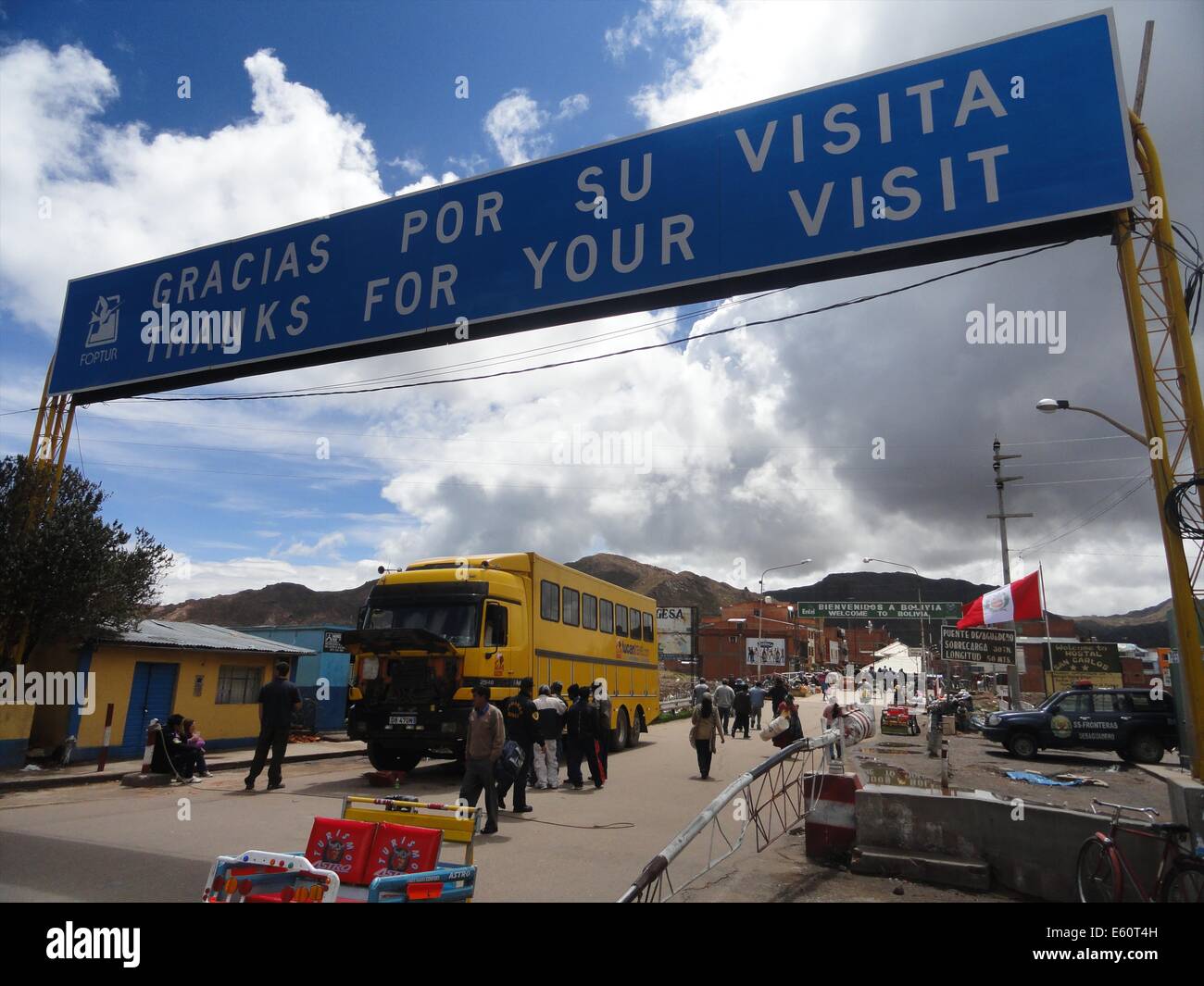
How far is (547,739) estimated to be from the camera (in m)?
12.7

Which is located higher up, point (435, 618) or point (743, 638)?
point (743, 638)

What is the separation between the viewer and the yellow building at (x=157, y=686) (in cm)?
1513

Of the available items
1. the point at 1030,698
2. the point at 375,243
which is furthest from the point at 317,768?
the point at 1030,698

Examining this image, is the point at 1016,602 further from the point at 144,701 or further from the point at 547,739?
the point at 144,701

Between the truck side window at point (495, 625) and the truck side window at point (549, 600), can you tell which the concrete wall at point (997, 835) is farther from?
the truck side window at point (549, 600)

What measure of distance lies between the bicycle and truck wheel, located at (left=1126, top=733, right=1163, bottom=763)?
14503 millimetres

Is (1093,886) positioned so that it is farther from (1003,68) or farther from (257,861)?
(1003,68)

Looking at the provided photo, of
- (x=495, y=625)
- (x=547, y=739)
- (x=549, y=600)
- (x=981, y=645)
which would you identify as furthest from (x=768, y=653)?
(x=495, y=625)

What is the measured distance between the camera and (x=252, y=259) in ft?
29.8

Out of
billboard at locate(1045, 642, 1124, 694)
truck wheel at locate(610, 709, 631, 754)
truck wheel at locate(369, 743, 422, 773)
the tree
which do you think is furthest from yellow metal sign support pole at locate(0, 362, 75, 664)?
billboard at locate(1045, 642, 1124, 694)

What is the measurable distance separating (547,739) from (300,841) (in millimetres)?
5373

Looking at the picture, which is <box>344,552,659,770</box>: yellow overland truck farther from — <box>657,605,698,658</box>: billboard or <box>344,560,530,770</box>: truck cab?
<box>657,605,698,658</box>: billboard

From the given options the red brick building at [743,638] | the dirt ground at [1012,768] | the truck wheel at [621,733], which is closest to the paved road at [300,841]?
the dirt ground at [1012,768]

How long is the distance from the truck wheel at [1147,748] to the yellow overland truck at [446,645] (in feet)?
42.4
